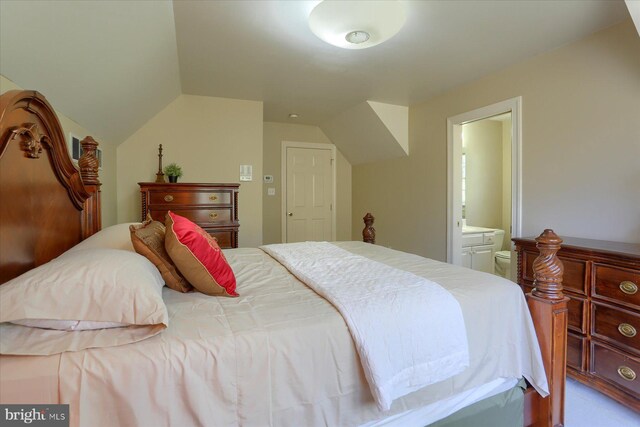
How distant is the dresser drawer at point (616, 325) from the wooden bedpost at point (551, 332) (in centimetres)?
71

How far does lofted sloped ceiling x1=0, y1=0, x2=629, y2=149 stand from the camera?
5.07ft

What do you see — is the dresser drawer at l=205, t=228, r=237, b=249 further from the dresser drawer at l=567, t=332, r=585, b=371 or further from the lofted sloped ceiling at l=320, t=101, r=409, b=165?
the dresser drawer at l=567, t=332, r=585, b=371

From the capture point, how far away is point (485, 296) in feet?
4.36

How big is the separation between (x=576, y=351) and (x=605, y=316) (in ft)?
1.00

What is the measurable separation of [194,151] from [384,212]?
2681mm

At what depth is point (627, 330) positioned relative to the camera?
68.7 inches

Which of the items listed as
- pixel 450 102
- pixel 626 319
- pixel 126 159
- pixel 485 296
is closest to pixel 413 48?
pixel 450 102

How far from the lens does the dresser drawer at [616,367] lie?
5.63ft

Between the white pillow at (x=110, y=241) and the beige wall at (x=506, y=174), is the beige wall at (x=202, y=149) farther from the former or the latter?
the beige wall at (x=506, y=174)

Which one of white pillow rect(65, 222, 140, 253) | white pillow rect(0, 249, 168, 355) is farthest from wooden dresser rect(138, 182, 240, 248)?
white pillow rect(0, 249, 168, 355)

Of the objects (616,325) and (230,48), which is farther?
(230,48)

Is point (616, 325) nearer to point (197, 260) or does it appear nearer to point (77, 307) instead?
point (197, 260)

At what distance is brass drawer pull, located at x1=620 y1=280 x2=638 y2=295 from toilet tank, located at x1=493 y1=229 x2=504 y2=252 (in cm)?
235
